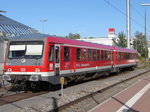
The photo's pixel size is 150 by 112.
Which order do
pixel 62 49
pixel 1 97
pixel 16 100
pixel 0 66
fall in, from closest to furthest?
pixel 16 100 < pixel 1 97 < pixel 62 49 < pixel 0 66

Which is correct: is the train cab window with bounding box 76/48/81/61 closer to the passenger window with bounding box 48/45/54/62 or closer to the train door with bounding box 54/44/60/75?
the train door with bounding box 54/44/60/75

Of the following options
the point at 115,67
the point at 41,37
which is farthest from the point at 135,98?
the point at 115,67

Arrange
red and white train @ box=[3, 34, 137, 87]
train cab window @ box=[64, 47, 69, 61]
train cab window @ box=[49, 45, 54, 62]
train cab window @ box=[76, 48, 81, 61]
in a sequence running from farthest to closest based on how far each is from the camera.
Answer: train cab window @ box=[76, 48, 81, 61] → train cab window @ box=[64, 47, 69, 61] → train cab window @ box=[49, 45, 54, 62] → red and white train @ box=[3, 34, 137, 87]

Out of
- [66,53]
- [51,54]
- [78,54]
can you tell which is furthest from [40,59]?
[78,54]

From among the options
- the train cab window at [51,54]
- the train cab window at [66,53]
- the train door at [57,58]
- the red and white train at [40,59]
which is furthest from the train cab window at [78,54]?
the train cab window at [51,54]

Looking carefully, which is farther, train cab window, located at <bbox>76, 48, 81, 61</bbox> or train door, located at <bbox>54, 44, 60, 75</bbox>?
train cab window, located at <bbox>76, 48, 81, 61</bbox>

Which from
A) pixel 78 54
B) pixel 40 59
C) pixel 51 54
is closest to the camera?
pixel 40 59

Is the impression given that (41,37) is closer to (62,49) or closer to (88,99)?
(62,49)

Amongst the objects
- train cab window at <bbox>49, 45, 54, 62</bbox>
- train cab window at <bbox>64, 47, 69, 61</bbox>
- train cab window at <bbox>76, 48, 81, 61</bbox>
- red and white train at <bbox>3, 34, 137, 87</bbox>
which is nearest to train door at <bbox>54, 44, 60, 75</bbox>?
red and white train at <bbox>3, 34, 137, 87</bbox>

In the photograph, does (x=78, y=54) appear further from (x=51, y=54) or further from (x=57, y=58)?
(x=51, y=54)

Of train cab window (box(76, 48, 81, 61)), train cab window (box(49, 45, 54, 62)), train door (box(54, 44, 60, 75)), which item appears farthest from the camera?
train cab window (box(76, 48, 81, 61))

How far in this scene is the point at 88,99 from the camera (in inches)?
482

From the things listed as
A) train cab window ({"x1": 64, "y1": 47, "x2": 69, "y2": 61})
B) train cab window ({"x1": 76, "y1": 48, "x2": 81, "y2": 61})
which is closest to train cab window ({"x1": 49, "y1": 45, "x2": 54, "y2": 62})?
train cab window ({"x1": 64, "y1": 47, "x2": 69, "y2": 61})

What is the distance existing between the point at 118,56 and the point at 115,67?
1.70 m
